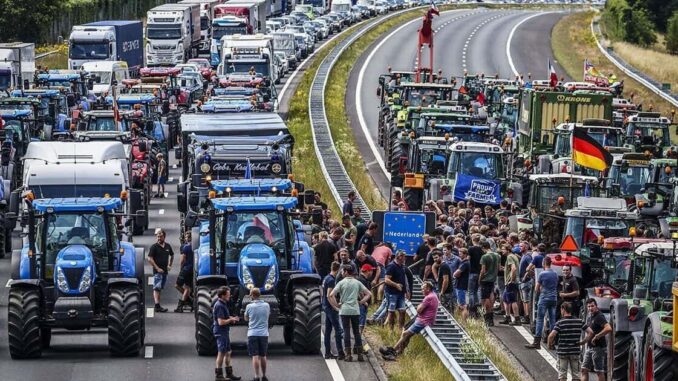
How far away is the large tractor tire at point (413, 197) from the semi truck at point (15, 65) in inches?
948

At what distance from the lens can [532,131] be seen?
51281 mm

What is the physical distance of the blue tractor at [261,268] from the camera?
27.5 metres

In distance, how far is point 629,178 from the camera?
134 feet

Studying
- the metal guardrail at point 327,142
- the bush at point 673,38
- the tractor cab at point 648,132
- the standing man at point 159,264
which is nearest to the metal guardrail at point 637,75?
the bush at point 673,38

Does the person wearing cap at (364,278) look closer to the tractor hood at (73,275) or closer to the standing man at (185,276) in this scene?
the standing man at (185,276)

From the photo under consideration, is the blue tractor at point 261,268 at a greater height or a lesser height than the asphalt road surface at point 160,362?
greater

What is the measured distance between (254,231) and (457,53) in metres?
75.2

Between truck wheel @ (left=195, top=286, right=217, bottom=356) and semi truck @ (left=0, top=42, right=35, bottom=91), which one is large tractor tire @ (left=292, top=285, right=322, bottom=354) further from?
semi truck @ (left=0, top=42, right=35, bottom=91)

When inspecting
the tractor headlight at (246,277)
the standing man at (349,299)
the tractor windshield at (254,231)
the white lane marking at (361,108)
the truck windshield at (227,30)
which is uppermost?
the truck windshield at (227,30)

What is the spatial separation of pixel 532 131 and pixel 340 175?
19.7ft

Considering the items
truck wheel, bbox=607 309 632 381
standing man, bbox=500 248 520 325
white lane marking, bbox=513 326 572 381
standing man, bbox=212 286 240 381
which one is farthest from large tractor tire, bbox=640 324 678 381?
standing man, bbox=500 248 520 325

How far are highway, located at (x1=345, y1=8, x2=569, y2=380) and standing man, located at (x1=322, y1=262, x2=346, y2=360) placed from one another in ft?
80.2

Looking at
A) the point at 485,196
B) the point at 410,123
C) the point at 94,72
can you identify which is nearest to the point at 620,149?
the point at 485,196

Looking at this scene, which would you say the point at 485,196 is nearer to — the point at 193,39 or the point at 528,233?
the point at 528,233
